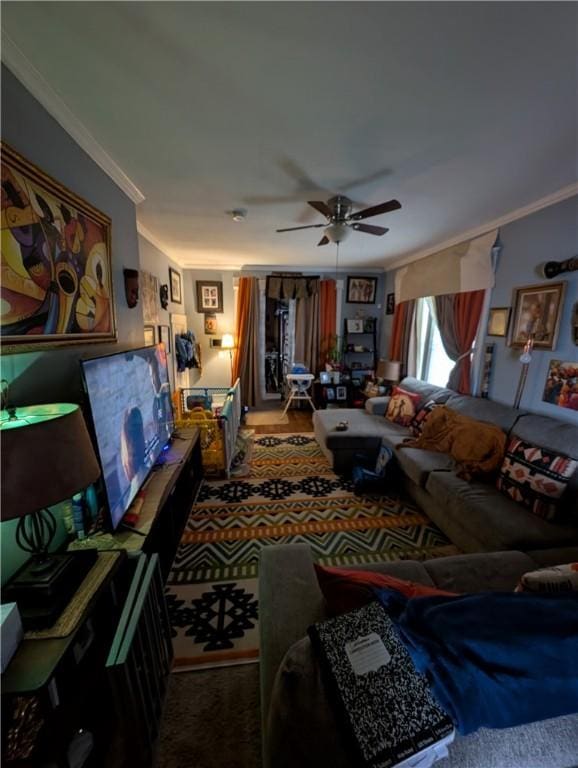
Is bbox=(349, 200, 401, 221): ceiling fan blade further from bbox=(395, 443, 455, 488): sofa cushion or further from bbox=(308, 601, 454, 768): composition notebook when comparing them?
bbox=(308, 601, 454, 768): composition notebook

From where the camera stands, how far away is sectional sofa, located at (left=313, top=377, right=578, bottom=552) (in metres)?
1.65

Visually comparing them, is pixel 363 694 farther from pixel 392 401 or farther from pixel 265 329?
pixel 265 329

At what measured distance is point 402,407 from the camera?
345cm

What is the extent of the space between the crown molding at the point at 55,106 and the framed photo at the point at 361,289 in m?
3.82

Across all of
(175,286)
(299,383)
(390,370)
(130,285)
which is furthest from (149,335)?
(390,370)

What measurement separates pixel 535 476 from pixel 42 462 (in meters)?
2.46

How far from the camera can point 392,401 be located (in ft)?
11.9

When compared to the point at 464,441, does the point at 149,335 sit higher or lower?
higher

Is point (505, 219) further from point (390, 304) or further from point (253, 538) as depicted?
point (253, 538)

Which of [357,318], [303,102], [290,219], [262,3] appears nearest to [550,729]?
[262,3]

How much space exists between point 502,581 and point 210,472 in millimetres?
2412

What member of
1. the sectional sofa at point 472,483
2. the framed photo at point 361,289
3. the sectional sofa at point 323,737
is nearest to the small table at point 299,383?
the sectional sofa at point 472,483

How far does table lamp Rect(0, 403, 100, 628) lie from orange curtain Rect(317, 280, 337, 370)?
4.45m

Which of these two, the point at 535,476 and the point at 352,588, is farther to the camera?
the point at 535,476
